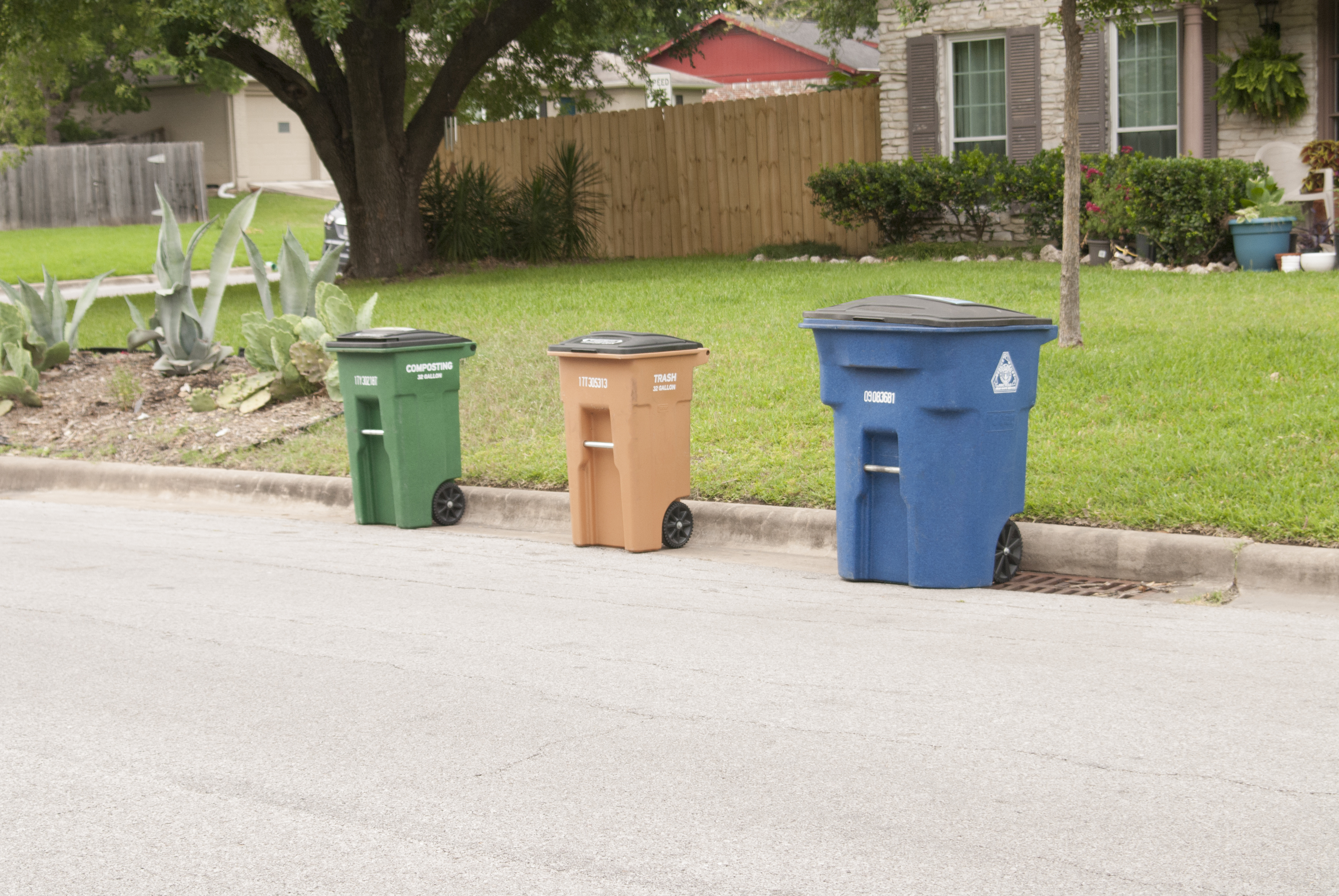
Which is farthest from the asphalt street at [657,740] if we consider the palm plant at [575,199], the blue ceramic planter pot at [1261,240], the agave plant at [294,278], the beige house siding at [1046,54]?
the palm plant at [575,199]

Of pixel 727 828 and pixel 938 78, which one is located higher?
pixel 938 78

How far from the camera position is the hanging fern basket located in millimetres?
16641

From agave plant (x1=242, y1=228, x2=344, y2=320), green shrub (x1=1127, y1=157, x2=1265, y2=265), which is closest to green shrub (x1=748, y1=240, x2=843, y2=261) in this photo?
green shrub (x1=1127, y1=157, x2=1265, y2=265)

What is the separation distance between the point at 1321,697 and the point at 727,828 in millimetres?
2223

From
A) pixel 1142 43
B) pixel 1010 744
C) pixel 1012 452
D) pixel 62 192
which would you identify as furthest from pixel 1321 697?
pixel 62 192

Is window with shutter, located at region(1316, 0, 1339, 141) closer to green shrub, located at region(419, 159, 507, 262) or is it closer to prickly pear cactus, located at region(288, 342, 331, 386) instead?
green shrub, located at region(419, 159, 507, 262)

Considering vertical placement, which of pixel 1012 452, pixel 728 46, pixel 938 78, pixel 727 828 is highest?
pixel 728 46

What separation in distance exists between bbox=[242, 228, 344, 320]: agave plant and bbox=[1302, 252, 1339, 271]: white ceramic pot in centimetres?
946

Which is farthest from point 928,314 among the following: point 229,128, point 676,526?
point 229,128

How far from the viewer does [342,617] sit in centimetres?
642

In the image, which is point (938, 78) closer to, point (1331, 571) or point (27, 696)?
point (1331, 571)

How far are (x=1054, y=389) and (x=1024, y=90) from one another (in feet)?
35.1

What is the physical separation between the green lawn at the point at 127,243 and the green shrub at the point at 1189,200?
14.3 m

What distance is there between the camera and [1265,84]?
16.7 m
